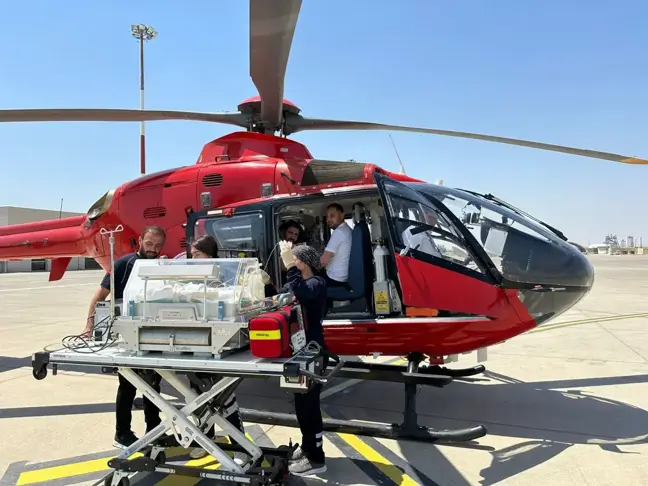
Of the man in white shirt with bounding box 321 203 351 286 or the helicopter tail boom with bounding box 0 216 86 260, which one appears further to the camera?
the helicopter tail boom with bounding box 0 216 86 260

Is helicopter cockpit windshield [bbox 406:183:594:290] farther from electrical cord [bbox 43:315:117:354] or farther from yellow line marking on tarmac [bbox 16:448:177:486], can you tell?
yellow line marking on tarmac [bbox 16:448:177:486]

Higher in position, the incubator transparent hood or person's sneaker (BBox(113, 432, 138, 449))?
the incubator transparent hood

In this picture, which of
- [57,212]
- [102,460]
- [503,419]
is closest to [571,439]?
[503,419]

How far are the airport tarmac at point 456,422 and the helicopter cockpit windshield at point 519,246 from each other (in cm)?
148

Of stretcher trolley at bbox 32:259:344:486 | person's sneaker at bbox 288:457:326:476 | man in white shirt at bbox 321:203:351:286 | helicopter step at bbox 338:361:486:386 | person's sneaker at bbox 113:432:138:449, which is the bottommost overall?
person's sneaker at bbox 288:457:326:476

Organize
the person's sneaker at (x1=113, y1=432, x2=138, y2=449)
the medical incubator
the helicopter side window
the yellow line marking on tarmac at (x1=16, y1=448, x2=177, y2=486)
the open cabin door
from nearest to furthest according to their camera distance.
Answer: the medical incubator, the yellow line marking on tarmac at (x1=16, y1=448, x2=177, y2=486), the person's sneaker at (x1=113, y1=432, x2=138, y2=449), the helicopter side window, the open cabin door

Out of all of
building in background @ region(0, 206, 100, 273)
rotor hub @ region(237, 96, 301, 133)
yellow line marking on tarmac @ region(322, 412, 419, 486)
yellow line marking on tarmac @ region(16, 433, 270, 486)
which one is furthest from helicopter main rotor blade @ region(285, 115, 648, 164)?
building in background @ region(0, 206, 100, 273)

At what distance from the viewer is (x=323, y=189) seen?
218 inches

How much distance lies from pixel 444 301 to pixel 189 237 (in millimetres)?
3136

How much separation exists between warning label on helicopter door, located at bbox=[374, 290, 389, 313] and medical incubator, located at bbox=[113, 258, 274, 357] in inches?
70.8

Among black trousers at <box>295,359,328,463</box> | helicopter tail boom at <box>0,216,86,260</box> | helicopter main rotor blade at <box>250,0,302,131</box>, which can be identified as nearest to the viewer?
helicopter main rotor blade at <box>250,0,302,131</box>

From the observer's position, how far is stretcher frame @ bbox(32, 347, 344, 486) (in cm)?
318

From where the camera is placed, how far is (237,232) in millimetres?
5902

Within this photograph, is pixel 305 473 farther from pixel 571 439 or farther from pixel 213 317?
pixel 571 439
